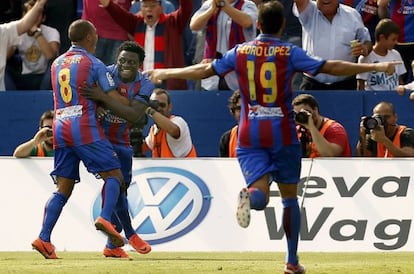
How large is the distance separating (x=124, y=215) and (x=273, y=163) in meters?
3.16

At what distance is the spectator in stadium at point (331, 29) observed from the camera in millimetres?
17219

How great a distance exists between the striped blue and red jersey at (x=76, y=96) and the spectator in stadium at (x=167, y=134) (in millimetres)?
2658

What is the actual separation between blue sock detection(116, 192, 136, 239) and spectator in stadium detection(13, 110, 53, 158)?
7.26 feet

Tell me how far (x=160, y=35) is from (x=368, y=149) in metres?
3.35

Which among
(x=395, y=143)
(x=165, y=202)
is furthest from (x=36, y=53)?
(x=395, y=143)

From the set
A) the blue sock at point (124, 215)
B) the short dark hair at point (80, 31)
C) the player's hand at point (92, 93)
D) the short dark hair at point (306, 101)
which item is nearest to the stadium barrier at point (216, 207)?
the short dark hair at point (306, 101)

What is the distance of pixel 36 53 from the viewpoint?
61.8 feet

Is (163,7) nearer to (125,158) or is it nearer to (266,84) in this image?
(125,158)

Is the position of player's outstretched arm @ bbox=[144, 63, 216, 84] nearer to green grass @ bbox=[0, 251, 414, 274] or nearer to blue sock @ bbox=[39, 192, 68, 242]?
green grass @ bbox=[0, 251, 414, 274]

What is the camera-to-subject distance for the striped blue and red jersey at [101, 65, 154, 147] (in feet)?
45.8

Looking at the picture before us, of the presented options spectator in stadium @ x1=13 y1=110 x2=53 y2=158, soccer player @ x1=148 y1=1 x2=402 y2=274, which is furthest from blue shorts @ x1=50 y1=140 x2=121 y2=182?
spectator in stadium @ x1=13 y1=110 x2=53 y2=158

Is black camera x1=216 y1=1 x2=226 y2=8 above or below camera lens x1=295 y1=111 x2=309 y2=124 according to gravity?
above

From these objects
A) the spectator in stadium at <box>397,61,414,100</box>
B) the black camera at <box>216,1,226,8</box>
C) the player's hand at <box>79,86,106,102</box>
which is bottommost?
the spectator in stadium at <box>397,61,414,100</box>

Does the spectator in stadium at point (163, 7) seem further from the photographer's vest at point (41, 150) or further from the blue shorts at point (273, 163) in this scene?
the blue shorts at point (273, 163)
